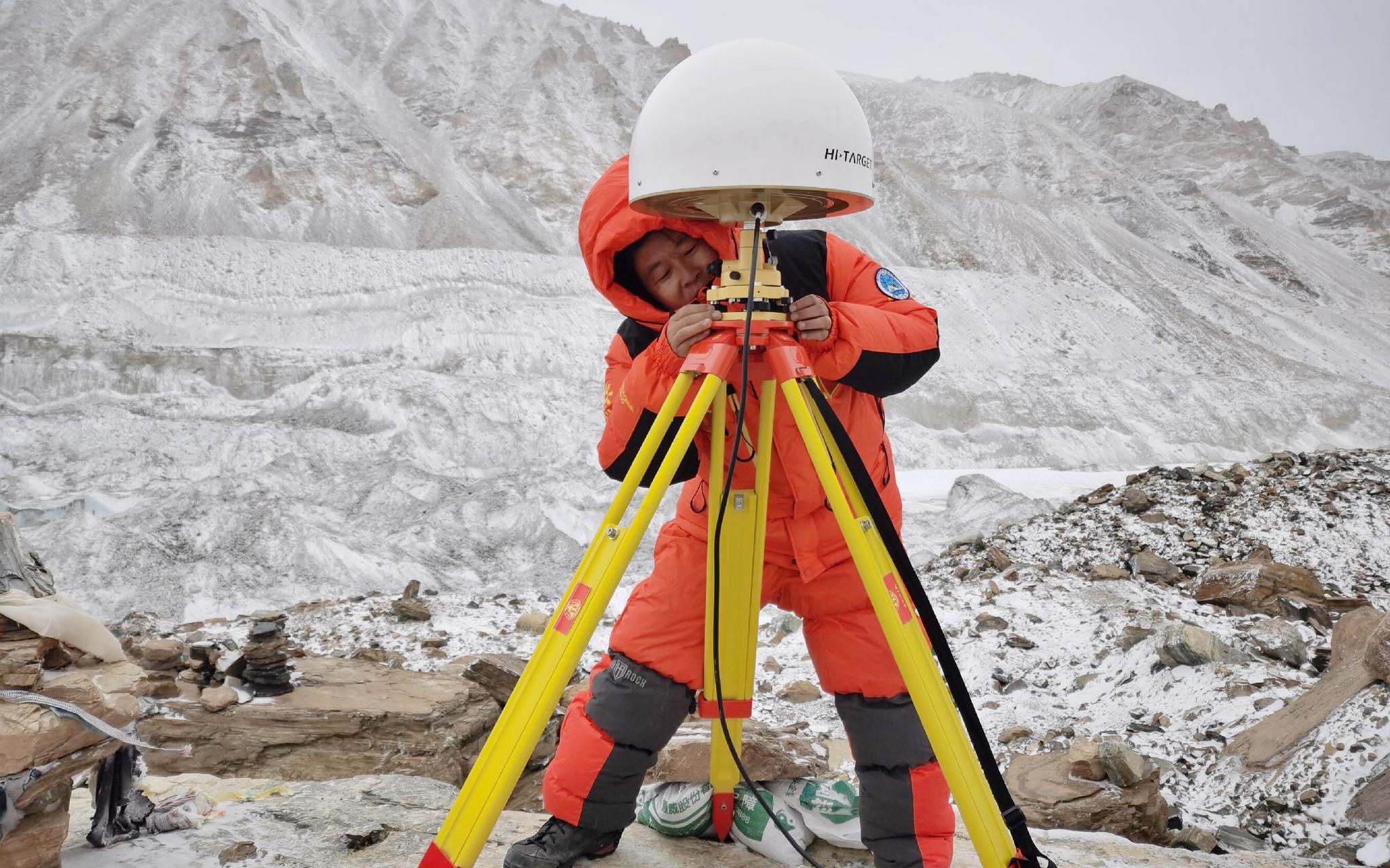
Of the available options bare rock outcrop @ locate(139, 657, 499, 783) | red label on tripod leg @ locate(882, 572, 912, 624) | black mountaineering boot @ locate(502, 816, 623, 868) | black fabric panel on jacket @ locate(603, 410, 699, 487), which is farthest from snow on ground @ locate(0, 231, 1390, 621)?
red label on tripod leg @ locate(882, 572, 912, 624)

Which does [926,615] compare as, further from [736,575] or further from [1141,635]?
[1141,635]

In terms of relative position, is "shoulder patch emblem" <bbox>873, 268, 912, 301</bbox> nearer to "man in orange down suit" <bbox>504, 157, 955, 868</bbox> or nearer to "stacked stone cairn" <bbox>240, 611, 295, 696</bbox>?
"man in orange down suit" <bbox>504, 157, 955, 868</bbox>

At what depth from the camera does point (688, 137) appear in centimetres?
178

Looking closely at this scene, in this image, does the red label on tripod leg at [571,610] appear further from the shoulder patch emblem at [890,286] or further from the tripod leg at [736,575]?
the shoulder patch emblem at [890,286]

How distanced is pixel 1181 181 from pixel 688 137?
44017 mm

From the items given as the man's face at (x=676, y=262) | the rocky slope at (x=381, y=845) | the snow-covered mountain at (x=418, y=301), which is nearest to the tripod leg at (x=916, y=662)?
the man's face at (x=676, y=262)

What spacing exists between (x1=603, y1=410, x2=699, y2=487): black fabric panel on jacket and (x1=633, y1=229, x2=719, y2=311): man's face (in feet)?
1.03

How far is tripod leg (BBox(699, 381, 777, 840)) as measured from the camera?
204 cm

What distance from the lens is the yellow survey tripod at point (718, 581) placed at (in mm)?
1619

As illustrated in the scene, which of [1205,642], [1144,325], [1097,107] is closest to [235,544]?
[1205,642]

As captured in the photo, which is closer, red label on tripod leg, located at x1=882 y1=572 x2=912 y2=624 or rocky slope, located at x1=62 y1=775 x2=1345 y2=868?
red label on tripod leg, located at x1=882 y1=572 x2=912 y2=624

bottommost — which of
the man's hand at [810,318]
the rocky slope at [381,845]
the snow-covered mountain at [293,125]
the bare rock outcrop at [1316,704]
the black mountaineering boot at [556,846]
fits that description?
the rocky slope at [381,845]

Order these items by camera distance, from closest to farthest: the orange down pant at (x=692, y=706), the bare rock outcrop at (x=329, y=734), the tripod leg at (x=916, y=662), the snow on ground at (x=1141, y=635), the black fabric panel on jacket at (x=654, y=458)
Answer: the tripod leg at (x=916, y=662), the black fabric panel on jacket at (x=654, y=458), the orange down pant at (x=692, y=706), the snow on ground at (x=1141, y=635), the bare rock outcrop at (x=329, y=734)

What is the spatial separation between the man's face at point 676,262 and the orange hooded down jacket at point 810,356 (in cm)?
4
